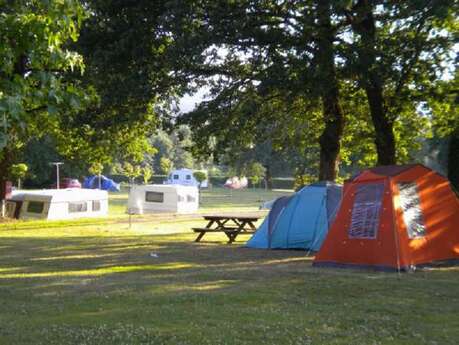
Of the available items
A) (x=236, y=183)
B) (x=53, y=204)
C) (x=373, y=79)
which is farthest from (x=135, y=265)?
(x=236, y=183)

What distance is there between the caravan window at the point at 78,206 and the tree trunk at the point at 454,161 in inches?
834

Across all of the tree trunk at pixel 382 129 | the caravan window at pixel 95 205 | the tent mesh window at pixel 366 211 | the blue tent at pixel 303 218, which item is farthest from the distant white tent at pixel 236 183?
the tent mesh window at pixel 366 211

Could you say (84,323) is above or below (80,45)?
below

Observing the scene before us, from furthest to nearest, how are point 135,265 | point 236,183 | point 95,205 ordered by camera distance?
point 236,183 → point 95,205 → point 135,265

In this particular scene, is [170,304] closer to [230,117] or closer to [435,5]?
[435,5]

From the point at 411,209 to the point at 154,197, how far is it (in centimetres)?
2647

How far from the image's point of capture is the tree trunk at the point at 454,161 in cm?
1454

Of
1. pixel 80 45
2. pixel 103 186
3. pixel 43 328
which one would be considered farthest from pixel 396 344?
pixel 103 186

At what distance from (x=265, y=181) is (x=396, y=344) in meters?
75.9

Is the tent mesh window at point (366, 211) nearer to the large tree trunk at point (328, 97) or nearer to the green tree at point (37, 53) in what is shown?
the large tree trunk at point (328, 97)

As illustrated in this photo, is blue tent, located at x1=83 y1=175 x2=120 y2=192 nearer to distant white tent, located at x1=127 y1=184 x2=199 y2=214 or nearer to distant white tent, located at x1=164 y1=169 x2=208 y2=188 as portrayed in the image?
distant white tent, located at x1=164 y1=169 x2=208 y2=188

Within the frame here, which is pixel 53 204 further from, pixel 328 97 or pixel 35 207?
pixel 328 97

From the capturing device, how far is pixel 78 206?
32094mm

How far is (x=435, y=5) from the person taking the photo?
11.1m
